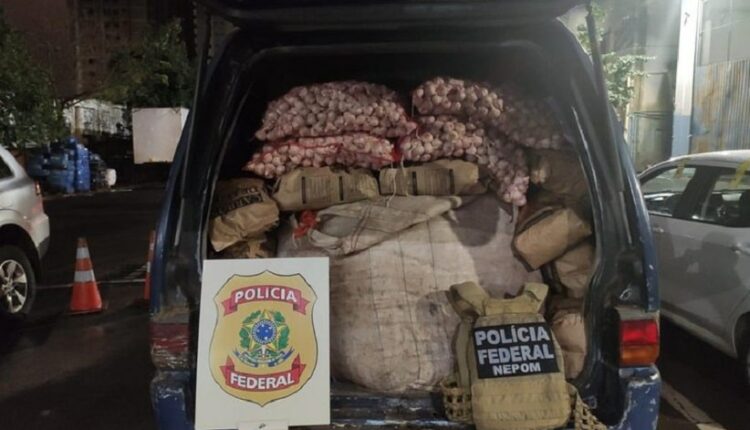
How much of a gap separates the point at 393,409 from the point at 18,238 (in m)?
4.86

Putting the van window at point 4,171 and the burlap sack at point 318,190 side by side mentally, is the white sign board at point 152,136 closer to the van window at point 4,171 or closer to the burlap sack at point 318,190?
the van window at point 4,171

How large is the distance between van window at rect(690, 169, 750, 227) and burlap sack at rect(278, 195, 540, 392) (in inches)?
90.5

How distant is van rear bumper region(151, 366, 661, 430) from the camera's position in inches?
95.7

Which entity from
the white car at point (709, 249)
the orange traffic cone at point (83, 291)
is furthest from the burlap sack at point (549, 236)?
the orange traffic cone at point (83, 291)

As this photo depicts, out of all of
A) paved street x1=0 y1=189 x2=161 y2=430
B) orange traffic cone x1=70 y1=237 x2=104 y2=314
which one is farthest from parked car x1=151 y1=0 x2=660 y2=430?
orange traffic cone x1=70 y1=237 x2=104 y2=314

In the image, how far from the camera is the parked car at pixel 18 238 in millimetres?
5805

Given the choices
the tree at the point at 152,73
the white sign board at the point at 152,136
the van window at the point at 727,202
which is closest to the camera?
the van window at the point at 727,202

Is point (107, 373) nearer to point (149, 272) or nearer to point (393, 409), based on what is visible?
point (149, 272)

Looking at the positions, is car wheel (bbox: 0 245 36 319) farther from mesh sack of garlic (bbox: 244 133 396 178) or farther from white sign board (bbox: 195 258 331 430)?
white sign board (bbox: 195 258 331 430)

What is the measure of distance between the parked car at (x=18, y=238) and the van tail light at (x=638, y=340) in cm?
519

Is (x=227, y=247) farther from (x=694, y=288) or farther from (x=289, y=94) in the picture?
(x=694, y=288)

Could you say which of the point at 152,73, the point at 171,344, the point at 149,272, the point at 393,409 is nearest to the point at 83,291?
the point at 149,272

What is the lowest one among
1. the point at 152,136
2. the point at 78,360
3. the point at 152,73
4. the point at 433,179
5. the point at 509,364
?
the point at 78,360

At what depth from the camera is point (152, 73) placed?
891 inches
